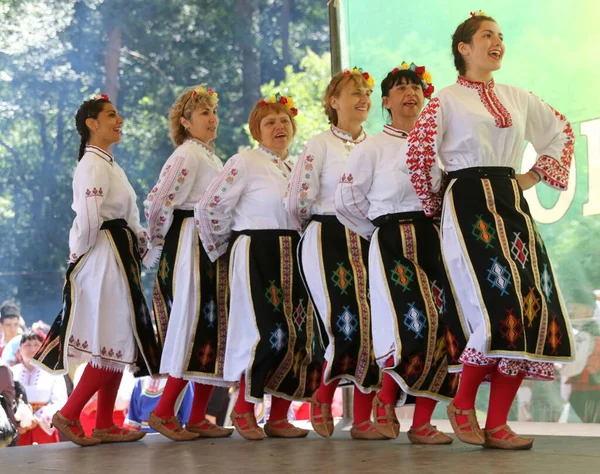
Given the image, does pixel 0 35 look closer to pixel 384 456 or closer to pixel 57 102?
pixel 57 102

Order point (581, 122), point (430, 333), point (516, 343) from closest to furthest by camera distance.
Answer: point (516, 343) < point (430, 333) < point (581, 122)

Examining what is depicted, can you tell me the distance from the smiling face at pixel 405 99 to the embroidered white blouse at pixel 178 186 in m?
1.02

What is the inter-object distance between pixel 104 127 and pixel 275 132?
0.79 metres

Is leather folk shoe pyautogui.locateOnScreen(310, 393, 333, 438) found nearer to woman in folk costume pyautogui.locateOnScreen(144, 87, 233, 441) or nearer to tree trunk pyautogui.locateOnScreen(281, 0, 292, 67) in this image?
woman in folk costume pyautogui.locateOnScreen(144, 87, 233, 441)

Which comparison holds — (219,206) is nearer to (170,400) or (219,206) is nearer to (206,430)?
(170,400)

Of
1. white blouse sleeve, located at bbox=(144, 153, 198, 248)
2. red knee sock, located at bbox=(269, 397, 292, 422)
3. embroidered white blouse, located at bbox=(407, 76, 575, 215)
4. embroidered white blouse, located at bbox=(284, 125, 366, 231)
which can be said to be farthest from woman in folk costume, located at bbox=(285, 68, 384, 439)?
embroidered white blouse, located at bbox=(407, 76, 575, 215)

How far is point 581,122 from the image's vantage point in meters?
4.85

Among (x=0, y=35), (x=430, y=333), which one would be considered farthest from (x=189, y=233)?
(x=0, y=35)

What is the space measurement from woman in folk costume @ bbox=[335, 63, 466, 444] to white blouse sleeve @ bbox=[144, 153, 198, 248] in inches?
35.7

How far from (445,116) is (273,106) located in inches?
54.9

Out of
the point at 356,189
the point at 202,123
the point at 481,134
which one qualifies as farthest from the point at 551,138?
the point at 202,123

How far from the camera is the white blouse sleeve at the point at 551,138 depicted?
3.56 meters

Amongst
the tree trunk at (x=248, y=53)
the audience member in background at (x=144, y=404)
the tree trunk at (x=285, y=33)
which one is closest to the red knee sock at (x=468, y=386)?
the audience member in background at (x=144, y=404)

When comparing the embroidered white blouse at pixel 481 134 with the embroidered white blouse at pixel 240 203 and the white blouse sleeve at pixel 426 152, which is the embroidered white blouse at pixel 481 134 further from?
the embroidered white blouse at pixel 240 203
